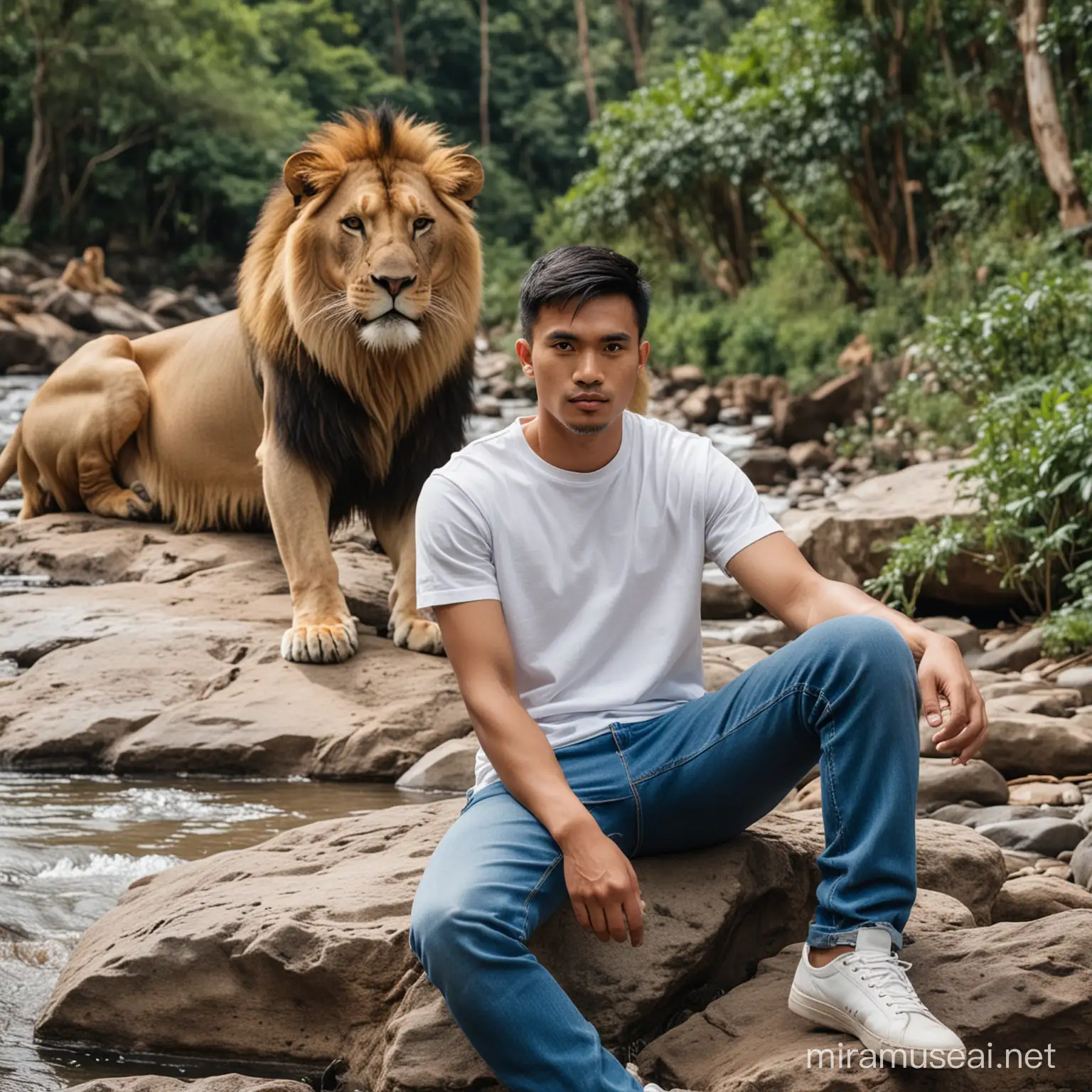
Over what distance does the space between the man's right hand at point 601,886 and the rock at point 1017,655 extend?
392 cm

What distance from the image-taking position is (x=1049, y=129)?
1205 cm

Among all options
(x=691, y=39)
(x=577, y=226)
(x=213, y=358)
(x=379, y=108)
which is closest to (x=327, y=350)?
(x=379, y=108)

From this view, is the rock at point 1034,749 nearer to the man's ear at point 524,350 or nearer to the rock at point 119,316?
the man's ear at point 524,350

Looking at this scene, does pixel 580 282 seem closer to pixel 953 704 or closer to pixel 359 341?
pixel 953 704

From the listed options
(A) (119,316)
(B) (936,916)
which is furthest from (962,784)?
(A) (119,316)

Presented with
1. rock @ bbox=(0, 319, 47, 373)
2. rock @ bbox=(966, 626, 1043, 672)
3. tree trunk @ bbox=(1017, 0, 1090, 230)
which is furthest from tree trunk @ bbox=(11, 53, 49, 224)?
rock @ bbox=(966, 626, 1043, 672)

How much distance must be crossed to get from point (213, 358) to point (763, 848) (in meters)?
4.21

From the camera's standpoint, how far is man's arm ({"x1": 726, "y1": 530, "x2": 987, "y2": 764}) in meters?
2.32

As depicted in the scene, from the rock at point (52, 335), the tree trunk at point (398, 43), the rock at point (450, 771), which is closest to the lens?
the rock at point (450, 771)

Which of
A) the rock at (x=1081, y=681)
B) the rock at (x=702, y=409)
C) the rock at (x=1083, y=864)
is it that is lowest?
the rock at (x=702, y=409)

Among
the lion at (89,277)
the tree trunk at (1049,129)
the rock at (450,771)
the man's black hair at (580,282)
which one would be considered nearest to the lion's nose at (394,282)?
the rock at (450,771)

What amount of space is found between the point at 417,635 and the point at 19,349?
1517 centimetres

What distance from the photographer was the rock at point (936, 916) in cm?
256
